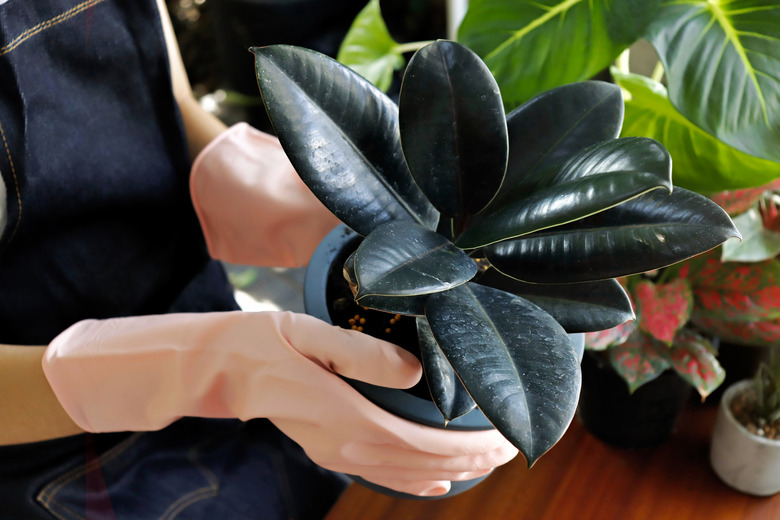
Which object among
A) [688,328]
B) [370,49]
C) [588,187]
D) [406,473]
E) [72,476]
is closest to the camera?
[588,187]

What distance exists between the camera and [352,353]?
0.50 m

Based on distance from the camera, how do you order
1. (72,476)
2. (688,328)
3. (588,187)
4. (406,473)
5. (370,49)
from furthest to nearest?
1. (370,49)
2. (688,328)
3. (72,476)
4. (406,473)
5. (588,187)

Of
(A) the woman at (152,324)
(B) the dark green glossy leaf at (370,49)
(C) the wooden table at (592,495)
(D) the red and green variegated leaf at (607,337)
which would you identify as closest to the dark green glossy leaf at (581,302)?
(A) the woman at (152,324)

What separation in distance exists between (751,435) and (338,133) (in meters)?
0.58

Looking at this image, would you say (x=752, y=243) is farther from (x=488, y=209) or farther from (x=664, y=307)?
(x=488, y=209)

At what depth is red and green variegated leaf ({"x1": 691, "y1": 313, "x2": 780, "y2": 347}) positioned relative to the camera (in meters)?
0.77

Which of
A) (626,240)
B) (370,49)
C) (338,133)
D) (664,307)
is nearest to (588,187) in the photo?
(626,240)

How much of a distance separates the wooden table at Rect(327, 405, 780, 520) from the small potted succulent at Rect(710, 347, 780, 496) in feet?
0.08

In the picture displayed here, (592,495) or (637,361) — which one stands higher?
(637,361)

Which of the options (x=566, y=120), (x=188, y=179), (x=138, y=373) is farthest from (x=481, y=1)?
(x=138, y=373)

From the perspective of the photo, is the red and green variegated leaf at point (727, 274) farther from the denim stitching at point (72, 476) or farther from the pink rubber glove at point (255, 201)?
the denim stitching at point (72, 476)

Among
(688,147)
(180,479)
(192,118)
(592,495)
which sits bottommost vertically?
(592,495)

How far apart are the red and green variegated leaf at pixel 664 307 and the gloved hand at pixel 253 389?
254 mm

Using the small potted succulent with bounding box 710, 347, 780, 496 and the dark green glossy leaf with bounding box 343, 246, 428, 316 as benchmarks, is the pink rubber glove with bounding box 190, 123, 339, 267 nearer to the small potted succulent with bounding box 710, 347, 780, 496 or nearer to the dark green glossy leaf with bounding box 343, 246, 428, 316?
the dark green glossy leaf with bounding box 343, 246, 428, 316
